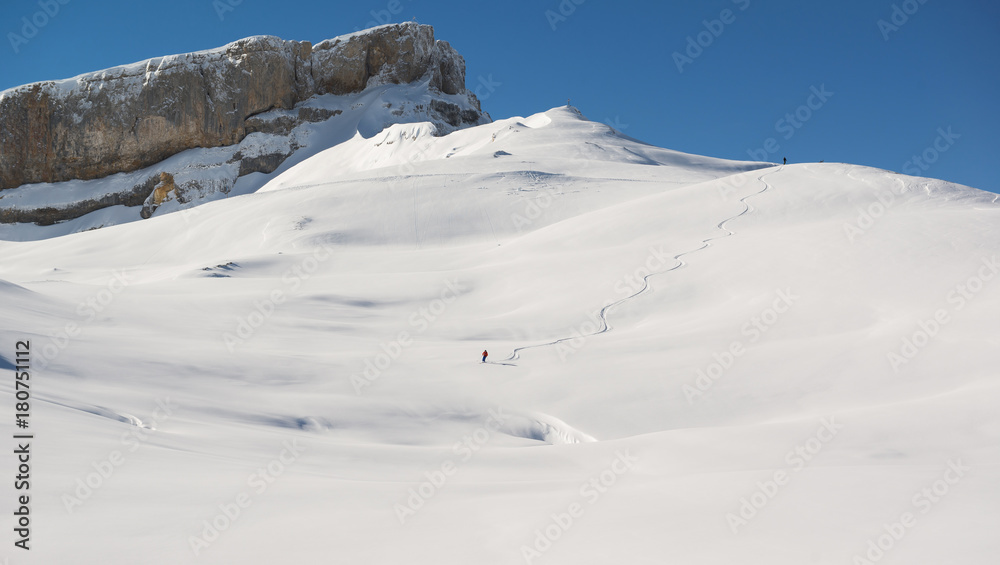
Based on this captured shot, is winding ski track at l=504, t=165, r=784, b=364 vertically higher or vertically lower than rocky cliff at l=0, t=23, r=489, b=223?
lower

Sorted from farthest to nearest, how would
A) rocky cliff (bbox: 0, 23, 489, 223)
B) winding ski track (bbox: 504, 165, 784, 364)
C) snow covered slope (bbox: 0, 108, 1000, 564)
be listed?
rocky cliff (bbox: 0, 23, 489, 223)
winding ski track (bbox: 504, 165, 784, 364)
snow covered slope (bbox: 0, 108, 1000, 564)

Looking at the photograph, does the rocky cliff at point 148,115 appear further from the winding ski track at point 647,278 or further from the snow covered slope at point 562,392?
the winding ski track at point 647,278

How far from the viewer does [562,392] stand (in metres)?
10.4

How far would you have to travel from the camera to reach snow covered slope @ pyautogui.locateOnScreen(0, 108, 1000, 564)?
4164mm

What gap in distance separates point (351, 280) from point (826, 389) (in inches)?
528

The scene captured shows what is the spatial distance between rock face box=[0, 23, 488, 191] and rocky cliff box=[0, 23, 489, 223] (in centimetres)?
11

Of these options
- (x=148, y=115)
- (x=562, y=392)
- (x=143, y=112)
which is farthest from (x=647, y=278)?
(x=143, y=112)

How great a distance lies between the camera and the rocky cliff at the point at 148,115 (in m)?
70.6

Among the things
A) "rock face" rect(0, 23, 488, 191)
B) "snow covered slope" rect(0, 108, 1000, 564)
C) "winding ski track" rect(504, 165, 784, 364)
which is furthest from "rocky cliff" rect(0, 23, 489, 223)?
"winding ski track" rect(504, 165, 784, 364)

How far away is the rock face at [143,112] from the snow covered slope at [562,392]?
52.6 meters

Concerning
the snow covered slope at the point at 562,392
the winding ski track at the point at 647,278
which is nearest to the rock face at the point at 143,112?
the snow covered slope at the point at 562,392

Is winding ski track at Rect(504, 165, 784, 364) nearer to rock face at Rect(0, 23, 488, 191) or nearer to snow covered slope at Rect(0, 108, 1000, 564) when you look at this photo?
snow covered slope at Rect(0, 108, 1000, 564)

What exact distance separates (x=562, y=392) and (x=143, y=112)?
74900mm

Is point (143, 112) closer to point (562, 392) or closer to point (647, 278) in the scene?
point (647, 278)
